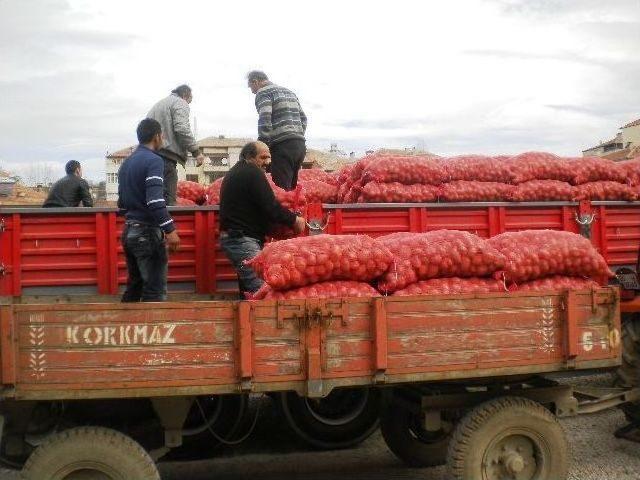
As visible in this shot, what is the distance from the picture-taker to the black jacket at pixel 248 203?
499cm

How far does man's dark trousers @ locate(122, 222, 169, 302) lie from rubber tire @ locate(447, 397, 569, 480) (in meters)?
2.32

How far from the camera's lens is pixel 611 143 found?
148 ft

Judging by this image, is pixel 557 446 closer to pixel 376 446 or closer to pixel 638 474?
pixel 638 474

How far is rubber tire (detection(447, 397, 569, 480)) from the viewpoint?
4035 mm

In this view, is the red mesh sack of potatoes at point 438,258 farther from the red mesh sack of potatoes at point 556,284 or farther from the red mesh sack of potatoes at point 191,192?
the red mesh sack of potatoes at point 191,192

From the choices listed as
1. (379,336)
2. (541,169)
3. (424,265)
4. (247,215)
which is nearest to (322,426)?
(247,215)

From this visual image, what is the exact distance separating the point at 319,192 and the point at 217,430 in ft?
7.60

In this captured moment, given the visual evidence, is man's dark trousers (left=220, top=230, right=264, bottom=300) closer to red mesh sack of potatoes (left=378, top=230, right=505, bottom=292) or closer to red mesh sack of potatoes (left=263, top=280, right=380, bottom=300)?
red mesh sack of potatoes (left=263, top=280, right=380, bottom=300)

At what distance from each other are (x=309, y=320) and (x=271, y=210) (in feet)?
4.71

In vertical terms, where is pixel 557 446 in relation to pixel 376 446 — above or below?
above

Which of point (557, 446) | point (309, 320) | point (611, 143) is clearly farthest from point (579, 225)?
point (611, 143)

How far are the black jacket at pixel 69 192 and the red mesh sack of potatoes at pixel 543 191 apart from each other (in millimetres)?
4532

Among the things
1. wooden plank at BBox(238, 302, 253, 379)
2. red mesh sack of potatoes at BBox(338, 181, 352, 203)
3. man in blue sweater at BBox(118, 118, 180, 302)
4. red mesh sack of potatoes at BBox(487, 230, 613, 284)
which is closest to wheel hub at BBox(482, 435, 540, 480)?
red mesh sack of potatoes at BBox(487, 230, 613, 284)

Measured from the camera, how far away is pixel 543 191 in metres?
6.21
